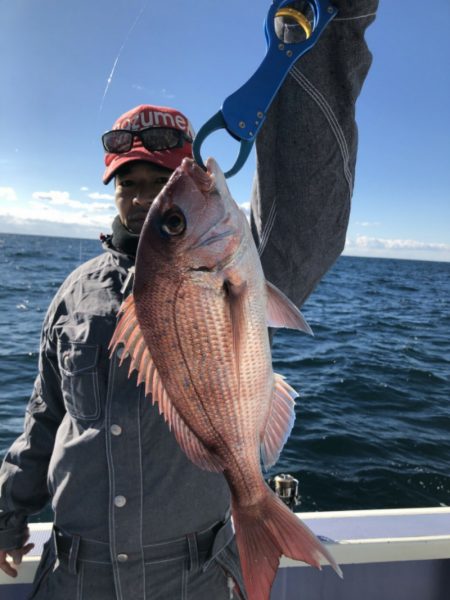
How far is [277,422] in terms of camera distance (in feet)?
4.86

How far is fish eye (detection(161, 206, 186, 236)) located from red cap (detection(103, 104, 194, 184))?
0.66 m

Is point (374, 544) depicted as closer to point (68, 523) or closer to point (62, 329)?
point (68, 523)

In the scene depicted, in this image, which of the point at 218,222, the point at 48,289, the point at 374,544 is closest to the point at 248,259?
the point at 218,222

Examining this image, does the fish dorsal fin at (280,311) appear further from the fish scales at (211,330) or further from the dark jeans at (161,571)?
the dark jeans at (161,571)

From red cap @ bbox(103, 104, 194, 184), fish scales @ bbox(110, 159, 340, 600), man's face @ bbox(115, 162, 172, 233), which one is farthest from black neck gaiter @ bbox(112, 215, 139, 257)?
fish scales @ bbox(110, 159, 340, 600)

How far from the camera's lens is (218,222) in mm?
1305

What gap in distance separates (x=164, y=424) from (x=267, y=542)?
0.53 meters

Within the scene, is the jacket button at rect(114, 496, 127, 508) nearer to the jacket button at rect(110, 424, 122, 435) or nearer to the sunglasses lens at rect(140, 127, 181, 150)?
the jacket button at rect(110, 424, 122, 435)

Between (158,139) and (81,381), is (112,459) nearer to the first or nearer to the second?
(81,381)

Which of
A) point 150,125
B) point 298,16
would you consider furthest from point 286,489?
point 298,16

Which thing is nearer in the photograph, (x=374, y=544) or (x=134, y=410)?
(x=134, y=410)

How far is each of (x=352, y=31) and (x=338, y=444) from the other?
5.34 m

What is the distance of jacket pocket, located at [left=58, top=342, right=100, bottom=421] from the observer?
1729mm

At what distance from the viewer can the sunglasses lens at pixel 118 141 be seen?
1.97 meters
